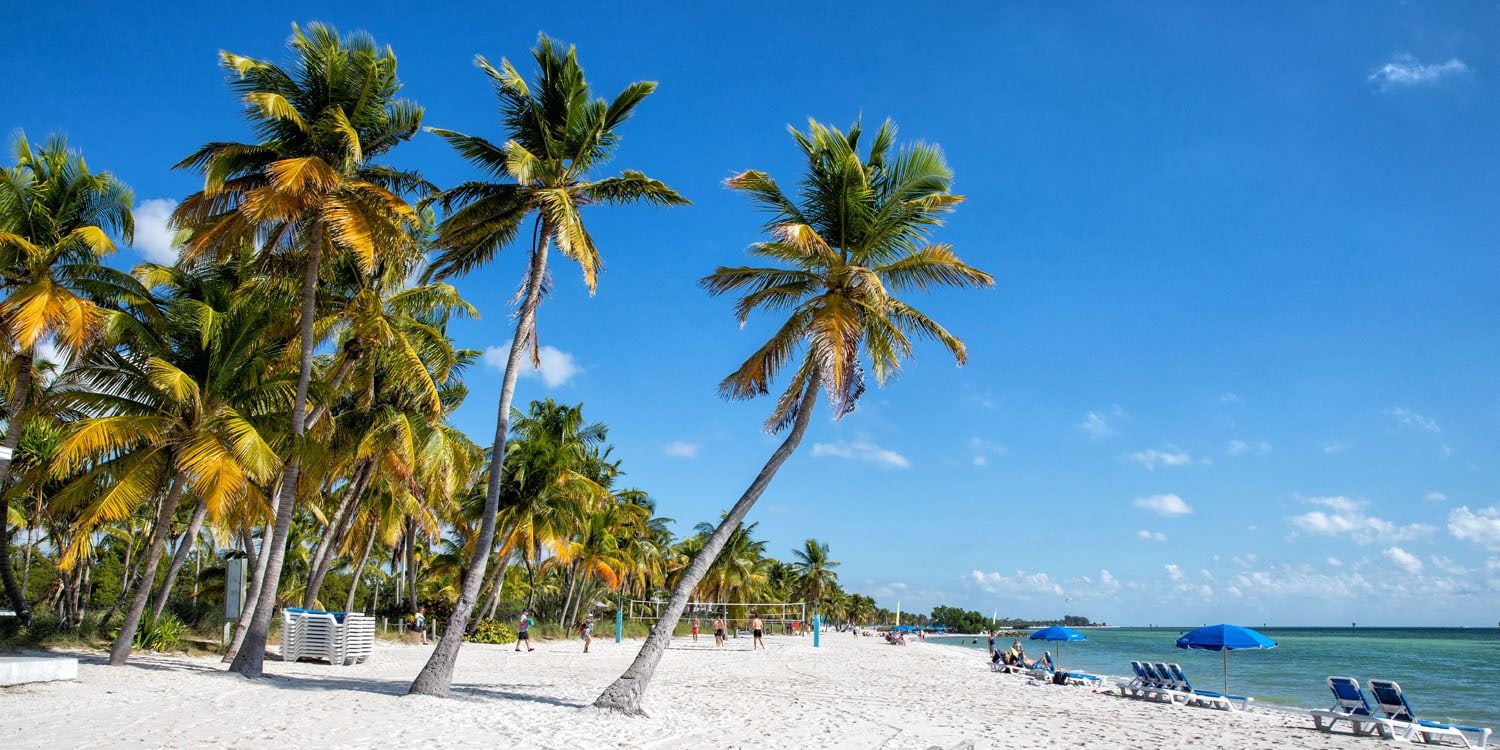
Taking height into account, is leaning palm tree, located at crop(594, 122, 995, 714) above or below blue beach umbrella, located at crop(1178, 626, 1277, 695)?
above

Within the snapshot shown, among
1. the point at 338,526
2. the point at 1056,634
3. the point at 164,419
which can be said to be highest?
the point at 164,419

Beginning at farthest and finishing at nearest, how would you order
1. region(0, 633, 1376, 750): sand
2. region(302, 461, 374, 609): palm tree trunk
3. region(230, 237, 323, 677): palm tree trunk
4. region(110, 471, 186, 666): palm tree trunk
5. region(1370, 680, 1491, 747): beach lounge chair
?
region(302, 461, 374, 609): palm tree trunk → region(110, 471, 186, 666): palm tree trunk → region(230, 237, 323, 677): palm tree trunk → region(1370, 680, 1491, 747): beach lounge chair → region(0, 633, 1376, 750): sand

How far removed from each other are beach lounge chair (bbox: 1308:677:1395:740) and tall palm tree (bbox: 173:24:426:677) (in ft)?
55.1

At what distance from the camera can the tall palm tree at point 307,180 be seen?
518 inches

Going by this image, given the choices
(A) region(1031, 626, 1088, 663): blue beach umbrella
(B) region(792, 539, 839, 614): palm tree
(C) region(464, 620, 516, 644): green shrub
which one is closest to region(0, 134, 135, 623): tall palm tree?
(C) region(464, 620, 516, 644): green shrub

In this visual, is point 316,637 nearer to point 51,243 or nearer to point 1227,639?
point 51,243

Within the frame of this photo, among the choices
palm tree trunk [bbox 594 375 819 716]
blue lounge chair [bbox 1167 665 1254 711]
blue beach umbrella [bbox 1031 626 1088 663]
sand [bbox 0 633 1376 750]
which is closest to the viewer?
sand [bbox 0 633 1376 750]

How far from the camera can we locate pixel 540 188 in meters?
13.1

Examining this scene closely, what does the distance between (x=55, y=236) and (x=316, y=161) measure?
19.4 ft

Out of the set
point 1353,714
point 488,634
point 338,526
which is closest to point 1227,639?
point 1353,714

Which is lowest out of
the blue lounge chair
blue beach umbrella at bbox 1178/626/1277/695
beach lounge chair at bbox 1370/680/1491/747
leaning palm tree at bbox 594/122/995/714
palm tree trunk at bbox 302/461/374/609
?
the blue lounge chair

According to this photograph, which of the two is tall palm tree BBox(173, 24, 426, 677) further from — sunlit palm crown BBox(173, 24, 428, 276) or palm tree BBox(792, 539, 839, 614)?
palm tree BBox(792, 539, 839, 614)

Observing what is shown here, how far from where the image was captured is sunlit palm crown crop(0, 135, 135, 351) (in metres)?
13.3

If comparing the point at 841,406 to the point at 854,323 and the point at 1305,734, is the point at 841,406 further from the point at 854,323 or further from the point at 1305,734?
the point at 1305,734
